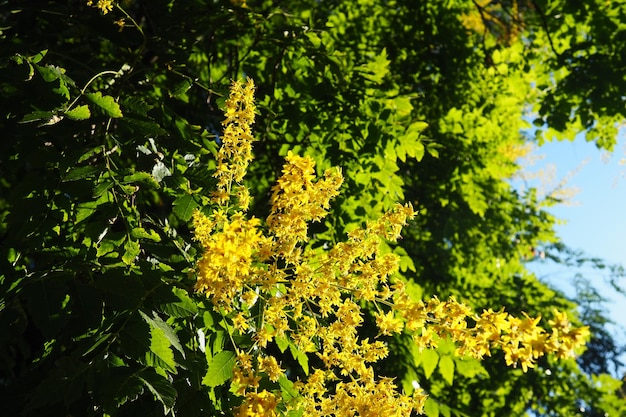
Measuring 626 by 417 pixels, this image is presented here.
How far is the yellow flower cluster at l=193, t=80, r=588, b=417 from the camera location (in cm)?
139

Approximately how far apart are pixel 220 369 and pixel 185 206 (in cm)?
63

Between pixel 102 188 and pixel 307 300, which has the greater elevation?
pixel 307 300

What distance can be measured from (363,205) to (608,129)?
12.9 ft

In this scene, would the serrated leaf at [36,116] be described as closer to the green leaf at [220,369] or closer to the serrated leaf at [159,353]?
the serrated leaf at [159,353]

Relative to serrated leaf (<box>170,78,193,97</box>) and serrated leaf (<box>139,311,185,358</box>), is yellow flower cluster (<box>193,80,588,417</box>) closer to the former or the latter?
serrated leaf (<box>139,311,185,358</box>)

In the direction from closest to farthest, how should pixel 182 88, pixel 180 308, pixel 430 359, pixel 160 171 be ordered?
1. pixel 180 308
2. pixel 160 171
3. pixel 182 88
4. pixel 430 359

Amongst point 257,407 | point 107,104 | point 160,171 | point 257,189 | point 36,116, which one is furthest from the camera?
point 257,189

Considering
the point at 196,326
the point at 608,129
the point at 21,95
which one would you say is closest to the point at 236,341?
the point at 196,326

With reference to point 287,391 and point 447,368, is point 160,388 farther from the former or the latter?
point 447,368

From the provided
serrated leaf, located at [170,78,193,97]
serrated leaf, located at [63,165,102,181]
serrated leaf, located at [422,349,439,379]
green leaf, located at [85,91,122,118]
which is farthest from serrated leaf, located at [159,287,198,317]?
serrated leaf, located at [422,349,439,379]

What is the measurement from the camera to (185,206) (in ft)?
6.34

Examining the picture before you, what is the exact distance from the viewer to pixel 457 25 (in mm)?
5500

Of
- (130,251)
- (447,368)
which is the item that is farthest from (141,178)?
(447,368)

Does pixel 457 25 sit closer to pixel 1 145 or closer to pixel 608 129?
pixel 608 129
